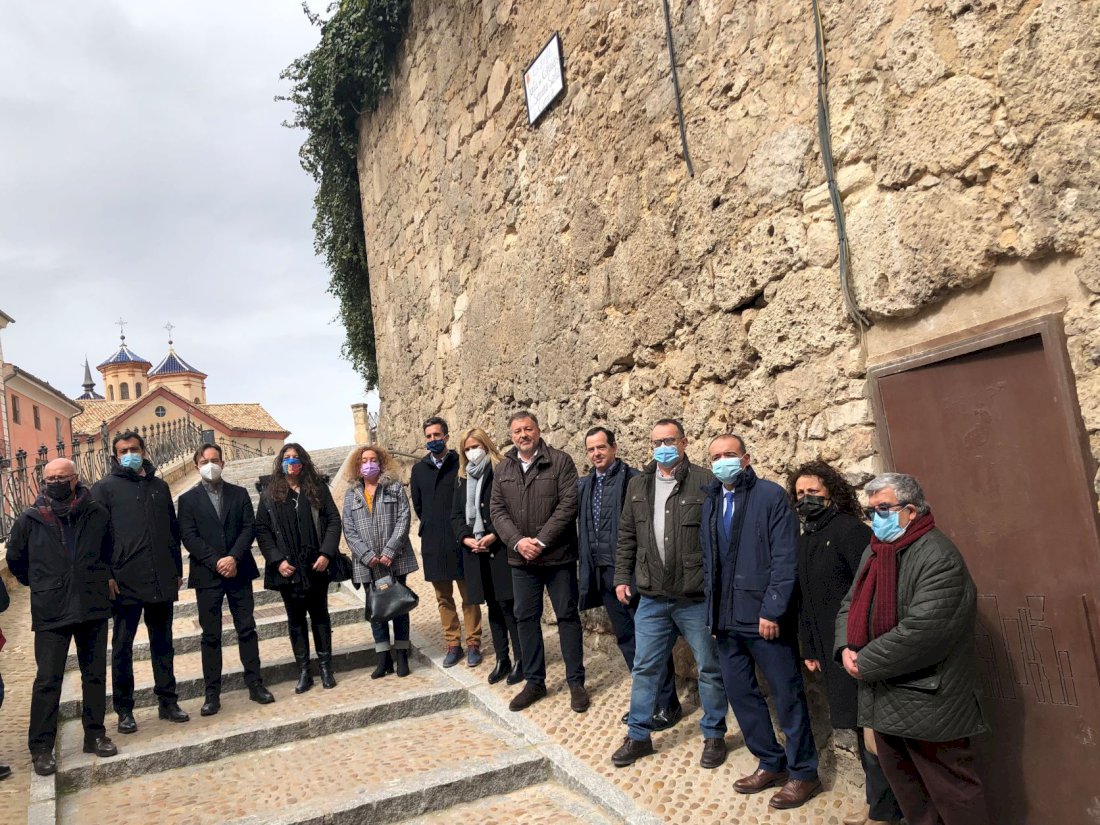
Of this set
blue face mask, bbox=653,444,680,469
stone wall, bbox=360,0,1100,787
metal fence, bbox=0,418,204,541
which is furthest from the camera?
metal fence, bbox=0,418,204,541

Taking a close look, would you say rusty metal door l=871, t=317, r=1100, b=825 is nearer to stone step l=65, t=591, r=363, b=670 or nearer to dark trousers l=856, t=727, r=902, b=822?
dark trousers l=856, t=727, r=902, b=822

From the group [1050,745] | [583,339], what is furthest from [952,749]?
[583,339]

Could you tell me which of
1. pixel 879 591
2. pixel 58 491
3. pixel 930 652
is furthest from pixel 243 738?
pixel 930 652

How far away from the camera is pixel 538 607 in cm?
495

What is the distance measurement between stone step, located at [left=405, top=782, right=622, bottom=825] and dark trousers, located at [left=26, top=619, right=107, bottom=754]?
1900mm

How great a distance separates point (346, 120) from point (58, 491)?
7.15m

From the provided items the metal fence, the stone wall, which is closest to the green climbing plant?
the stone wall

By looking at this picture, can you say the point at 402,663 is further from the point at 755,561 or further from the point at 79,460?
the point at 79,460

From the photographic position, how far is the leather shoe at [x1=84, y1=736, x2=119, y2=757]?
4.52 meters

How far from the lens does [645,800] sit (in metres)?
3.74

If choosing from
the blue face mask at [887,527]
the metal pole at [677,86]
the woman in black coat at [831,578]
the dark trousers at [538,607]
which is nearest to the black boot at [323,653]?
the dark trousers at [538,607]

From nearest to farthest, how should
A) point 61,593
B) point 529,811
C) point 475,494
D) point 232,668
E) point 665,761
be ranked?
1. point 529,811
2. point 665,761
3. point 61,593
4. point 475,494
5. point 232,668

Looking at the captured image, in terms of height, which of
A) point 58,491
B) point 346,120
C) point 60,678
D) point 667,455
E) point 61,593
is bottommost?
point 60,678

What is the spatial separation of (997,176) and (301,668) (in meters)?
4.74
